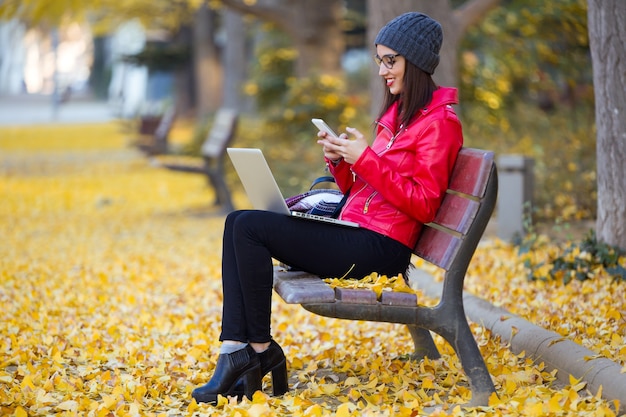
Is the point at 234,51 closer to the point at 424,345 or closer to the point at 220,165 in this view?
the point at 220,165

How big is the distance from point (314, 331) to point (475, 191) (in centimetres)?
214

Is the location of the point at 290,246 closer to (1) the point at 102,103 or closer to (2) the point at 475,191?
(2) the point at 475,191

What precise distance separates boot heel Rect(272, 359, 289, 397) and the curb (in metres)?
1.13

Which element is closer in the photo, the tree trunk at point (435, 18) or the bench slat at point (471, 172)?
the bench slat at point (471, 172)

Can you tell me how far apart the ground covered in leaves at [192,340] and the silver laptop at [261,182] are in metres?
0.76

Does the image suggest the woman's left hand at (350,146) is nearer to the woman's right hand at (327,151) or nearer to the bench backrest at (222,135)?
the woman's right hand at (327,151)

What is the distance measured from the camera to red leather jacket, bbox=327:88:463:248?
3.72 meters

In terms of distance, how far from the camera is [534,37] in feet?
42.1

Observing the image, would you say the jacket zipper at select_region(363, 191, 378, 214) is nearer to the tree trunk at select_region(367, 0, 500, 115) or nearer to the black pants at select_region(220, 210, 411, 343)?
the black pants at select_region(220, 210, 411, 343)

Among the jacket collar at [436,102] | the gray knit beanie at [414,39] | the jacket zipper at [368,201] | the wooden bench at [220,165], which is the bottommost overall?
the wooden bench at [220,165]

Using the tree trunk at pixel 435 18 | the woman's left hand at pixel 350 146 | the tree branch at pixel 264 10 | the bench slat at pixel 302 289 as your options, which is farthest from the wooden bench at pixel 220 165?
the woman's left hand at pixel 350 146

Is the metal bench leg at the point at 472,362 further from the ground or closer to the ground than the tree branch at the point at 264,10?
closer to the ground

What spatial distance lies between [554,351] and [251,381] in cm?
134

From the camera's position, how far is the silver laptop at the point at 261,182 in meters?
3.87
